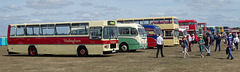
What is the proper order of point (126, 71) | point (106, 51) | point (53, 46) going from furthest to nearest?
1. point (53, 46)
2. point (106, 51)
3. point (126, 71)

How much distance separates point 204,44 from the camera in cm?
2059

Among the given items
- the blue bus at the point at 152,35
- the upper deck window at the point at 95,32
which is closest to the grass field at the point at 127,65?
the upper deck window at the point at 95,32

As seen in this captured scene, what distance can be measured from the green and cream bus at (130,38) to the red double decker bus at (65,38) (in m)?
4.87

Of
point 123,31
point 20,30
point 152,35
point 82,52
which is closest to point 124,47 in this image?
point 123,31

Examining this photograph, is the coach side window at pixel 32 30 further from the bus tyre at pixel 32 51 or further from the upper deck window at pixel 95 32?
the upper deck window at pixel 95 32

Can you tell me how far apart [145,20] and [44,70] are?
2331cm

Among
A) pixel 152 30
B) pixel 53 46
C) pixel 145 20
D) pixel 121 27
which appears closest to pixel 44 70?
pixel 53 46

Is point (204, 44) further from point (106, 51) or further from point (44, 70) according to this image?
point (44, 70)

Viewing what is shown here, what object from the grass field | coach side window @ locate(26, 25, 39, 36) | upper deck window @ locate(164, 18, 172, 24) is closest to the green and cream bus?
coach side window @ locate(26, 25, 39, 36)

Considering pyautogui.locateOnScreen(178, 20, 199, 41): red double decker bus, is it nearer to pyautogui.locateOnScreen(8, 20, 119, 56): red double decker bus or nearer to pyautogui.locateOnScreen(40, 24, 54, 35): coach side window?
pyautogui.locateOnScreen(8, 20, 119, 56): red double decker bus

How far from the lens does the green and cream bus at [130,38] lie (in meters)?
25.8

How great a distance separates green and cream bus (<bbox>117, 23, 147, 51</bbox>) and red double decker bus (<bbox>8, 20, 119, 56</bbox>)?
16.0ft

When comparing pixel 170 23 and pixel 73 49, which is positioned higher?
pixel 170 23

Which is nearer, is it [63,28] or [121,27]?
[63,28]
